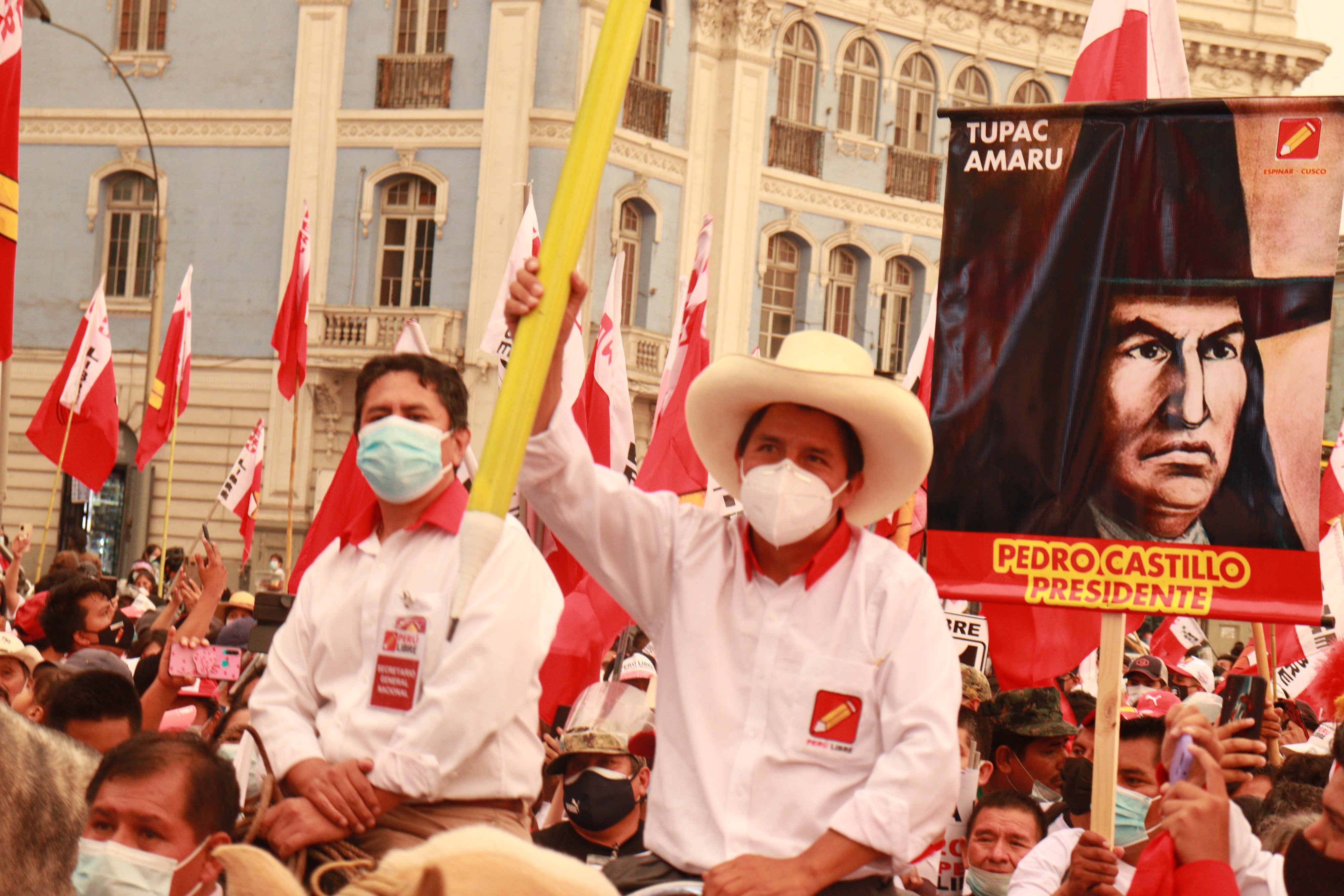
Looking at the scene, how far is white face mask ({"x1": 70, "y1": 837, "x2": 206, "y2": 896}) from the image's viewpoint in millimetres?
3236

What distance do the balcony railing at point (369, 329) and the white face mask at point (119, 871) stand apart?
2240 cm

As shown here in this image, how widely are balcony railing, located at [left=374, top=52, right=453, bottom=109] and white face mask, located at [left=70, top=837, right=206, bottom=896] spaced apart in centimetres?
2379

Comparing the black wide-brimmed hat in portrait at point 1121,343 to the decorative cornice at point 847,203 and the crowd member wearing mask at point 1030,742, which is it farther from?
the decorative cornice at point 847,203

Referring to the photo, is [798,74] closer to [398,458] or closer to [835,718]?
[398,458]

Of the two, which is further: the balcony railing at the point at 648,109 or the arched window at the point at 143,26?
the arched window at the point at 143,26

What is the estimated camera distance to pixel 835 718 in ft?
10.5

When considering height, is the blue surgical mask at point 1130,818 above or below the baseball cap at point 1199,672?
above

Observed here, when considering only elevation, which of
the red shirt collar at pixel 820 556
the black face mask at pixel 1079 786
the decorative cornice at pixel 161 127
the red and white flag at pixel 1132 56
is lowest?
the black face mask at pixel 1079 786

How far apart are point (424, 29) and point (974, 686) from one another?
2108 cm

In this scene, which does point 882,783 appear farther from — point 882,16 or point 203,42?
point 882,16

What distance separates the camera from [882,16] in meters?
29.9

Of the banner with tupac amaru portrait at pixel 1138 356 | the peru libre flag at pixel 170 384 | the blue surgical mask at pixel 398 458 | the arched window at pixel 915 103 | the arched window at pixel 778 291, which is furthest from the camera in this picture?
the arched window at pixel 915 103

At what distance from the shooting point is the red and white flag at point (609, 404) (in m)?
10.4

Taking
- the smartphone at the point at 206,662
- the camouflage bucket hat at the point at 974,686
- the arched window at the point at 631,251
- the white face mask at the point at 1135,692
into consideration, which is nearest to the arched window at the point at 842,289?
the arched window at the point at 631,251
